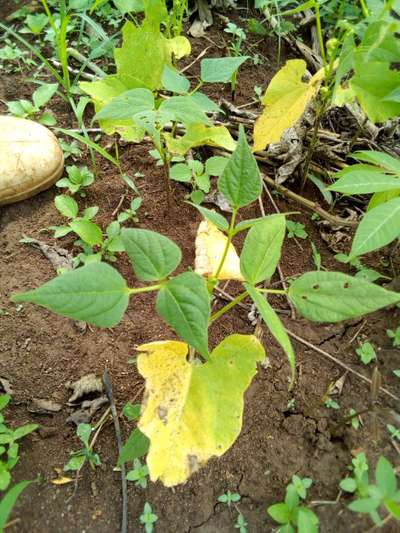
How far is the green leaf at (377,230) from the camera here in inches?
45.2

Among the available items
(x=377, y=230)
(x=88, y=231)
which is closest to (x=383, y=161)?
(x=377, y=230)

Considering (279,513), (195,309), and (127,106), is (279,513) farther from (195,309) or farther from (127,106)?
(127,106)

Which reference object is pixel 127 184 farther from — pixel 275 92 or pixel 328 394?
pixel 328 394

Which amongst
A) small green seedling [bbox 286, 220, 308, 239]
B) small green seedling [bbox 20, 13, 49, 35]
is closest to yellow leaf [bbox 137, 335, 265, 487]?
small green seedling [bbox 286, 220, 308, 239]

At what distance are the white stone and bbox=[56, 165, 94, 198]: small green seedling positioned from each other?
0.17 feet

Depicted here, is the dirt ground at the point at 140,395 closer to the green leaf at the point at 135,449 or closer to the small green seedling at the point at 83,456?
the small green seedling at the point at 83,456

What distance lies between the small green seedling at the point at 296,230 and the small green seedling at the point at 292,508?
873 mm

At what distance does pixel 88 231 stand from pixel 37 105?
759 mm

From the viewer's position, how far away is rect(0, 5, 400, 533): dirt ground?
1207 millimetres

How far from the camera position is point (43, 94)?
201 centimetres

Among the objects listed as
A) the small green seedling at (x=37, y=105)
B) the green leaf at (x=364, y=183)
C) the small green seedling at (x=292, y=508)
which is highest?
the green leaf at (x=364, y=183)

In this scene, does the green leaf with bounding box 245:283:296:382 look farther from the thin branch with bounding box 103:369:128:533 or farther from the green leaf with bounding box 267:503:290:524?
the thin branch with bounding box 103:369:128:533

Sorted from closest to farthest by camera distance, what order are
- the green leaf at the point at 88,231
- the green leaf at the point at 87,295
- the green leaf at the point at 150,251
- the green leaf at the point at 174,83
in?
the green leaf at the point at 87,295
the green leaf at the point at 150,251
the green leaf at the point at 174,83
the green leaf at the point at 88,231

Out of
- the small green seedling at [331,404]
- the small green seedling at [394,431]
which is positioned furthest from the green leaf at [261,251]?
the small green seedling at [394,431]
